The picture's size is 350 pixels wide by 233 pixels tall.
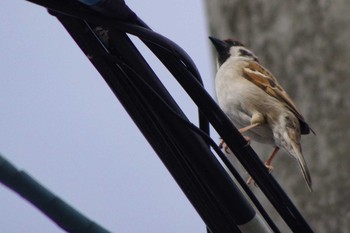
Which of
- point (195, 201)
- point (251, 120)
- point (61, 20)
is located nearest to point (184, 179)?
point (195, 201)

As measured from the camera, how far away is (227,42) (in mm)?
7531

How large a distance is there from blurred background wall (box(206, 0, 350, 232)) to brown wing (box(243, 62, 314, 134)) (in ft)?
2.69

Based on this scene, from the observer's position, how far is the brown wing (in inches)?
249

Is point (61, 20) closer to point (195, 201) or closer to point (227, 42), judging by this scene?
point (195, 201)

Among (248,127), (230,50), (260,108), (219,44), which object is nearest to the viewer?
(248,127)

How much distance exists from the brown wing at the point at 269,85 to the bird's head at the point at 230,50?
429 mm

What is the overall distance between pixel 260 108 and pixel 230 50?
3.68 feet

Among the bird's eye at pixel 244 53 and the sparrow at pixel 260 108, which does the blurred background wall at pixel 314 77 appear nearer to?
the bird's eye at pixel 244 53

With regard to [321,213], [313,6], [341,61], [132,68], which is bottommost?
[321,213]

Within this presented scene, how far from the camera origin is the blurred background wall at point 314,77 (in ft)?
23.8

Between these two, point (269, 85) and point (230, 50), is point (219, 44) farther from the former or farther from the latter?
point (269, 85)

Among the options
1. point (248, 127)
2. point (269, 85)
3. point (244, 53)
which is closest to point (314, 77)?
point (244, 53)

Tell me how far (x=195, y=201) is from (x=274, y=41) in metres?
4.66

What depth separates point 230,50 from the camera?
7430mm
